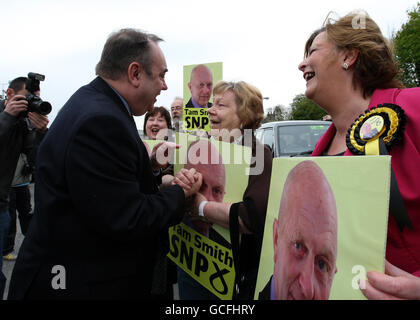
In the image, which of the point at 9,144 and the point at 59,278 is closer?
the point at 59,278

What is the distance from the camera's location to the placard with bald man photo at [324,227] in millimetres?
789

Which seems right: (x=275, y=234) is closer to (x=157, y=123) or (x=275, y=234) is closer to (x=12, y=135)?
(x=12, y=135)

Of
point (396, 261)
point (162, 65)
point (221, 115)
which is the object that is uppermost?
point (162, 65)

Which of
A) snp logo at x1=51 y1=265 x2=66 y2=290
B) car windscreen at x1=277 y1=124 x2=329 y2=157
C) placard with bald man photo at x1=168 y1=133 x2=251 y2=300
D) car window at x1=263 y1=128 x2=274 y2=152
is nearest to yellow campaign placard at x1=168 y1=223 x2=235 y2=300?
placard with bald man photo at x1=168 y1=133 x2=251 y2=300

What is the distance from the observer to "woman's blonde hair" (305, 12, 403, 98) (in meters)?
1.23

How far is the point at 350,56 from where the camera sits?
4.20ft

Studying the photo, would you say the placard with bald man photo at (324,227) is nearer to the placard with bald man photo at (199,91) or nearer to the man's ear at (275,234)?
the man's ear at (275,234)

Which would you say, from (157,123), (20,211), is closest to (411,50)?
(157,123)

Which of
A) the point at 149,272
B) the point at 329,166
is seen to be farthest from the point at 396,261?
the point at 149,272

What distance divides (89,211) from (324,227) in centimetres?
87

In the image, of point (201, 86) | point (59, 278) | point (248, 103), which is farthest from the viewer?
point (201, 86)
